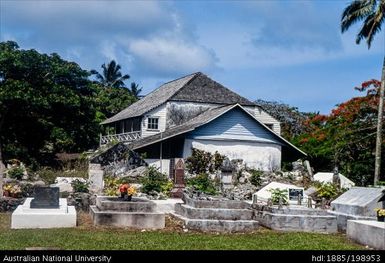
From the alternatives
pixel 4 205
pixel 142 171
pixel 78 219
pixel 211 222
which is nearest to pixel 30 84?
pixel 142 171

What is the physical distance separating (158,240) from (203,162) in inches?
854

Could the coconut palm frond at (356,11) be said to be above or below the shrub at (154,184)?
above

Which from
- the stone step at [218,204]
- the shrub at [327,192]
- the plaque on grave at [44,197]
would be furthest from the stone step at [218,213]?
the shrub at [327,192]

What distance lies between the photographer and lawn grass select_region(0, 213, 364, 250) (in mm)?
11375

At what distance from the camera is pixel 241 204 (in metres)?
15.8

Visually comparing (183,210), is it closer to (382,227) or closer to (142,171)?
(382,227)

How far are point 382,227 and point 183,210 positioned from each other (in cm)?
587

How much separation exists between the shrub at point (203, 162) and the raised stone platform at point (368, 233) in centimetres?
2056

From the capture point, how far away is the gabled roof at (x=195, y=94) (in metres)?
41.2

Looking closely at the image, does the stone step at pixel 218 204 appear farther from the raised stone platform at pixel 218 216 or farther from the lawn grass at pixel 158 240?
the lawn grass at pixel 158 240

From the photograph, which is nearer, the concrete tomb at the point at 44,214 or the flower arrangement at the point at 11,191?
the concrete tomb at the point at 44,214

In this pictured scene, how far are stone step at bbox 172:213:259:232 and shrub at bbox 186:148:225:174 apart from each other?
18.3 meters

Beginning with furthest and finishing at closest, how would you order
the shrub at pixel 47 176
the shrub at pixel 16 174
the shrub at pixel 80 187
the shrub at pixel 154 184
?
the shrub at pixel 47 176, the shrub at pixel 16 174, the shrub at pixel 80 187, the shrub at pixel 154 184

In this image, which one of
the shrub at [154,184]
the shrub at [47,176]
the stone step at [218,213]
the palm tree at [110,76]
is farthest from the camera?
the palm tree at [110,76]
